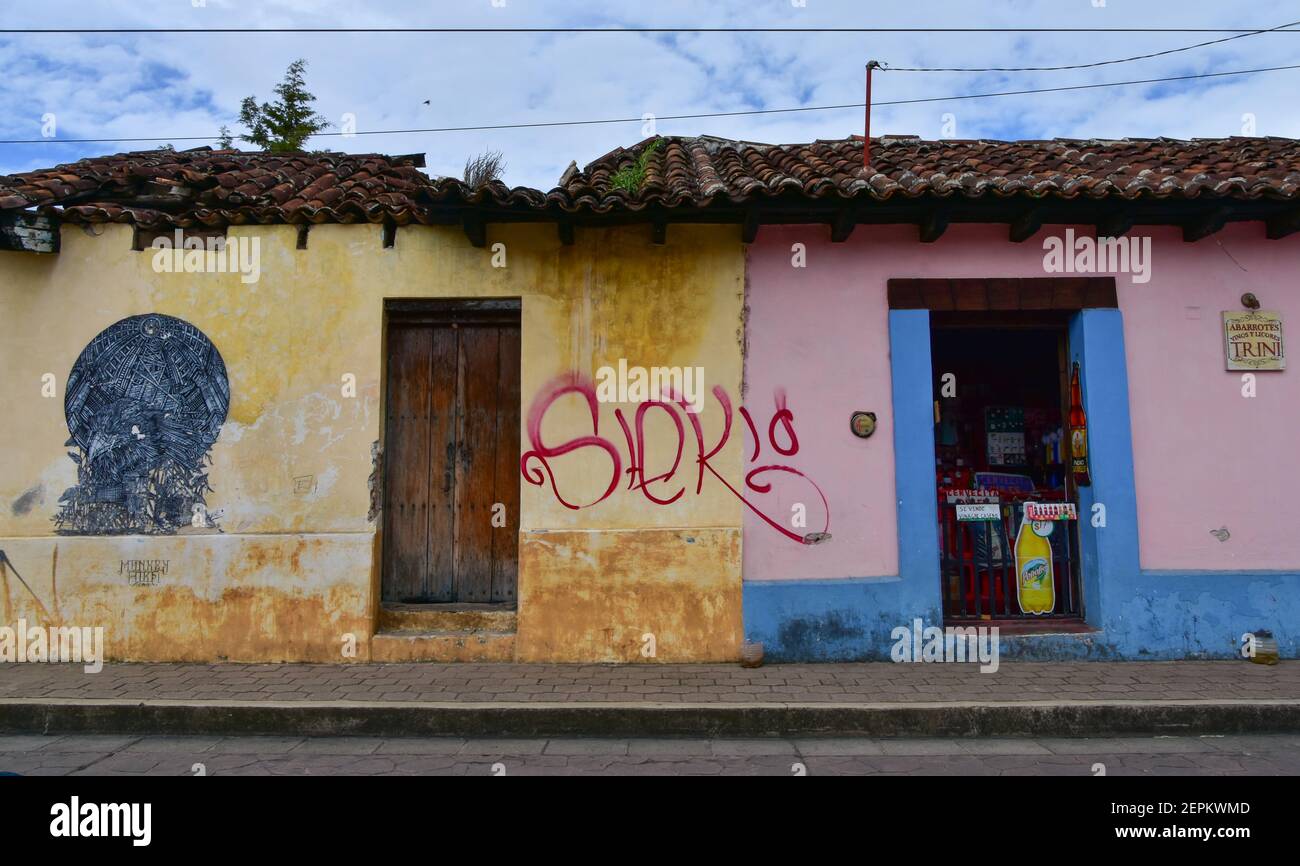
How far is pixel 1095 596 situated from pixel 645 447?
386 cm

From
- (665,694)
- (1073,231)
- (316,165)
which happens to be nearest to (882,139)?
(1073,231)

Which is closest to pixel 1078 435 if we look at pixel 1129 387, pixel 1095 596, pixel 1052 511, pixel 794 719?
pixel 1129 387

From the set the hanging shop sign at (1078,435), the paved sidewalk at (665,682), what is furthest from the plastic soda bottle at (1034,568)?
the paved sidewalk at (665,682)

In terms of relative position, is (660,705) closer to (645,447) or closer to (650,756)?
(650,756)

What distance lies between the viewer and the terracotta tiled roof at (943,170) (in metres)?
5.82

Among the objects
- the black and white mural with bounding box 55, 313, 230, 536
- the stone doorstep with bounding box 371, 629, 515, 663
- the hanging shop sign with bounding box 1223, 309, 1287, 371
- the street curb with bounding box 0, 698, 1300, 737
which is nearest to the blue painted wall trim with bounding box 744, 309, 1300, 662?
the hanging shop sign with bounding box 1223, 309, 1287, 371

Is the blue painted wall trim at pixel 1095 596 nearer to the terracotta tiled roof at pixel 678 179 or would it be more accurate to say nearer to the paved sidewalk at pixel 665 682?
the paved sidewalk at pixel 665 682

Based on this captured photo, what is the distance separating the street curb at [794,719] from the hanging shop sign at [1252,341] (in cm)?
282

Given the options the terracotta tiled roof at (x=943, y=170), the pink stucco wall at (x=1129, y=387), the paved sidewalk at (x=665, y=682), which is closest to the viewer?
the paved sidewalk at (x=665, y=682)

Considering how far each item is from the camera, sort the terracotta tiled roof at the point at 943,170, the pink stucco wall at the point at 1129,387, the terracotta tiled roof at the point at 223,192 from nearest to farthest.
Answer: the terracotta tiled roof at the point at 943,170 → the terracotta tiled roof at the point at 223,192 → the pink stucco wall at the point at 1129,387

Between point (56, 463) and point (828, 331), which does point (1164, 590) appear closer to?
point (828, 331)

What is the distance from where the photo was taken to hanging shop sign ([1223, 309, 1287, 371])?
6418mm

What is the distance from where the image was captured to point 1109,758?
4.51 m
